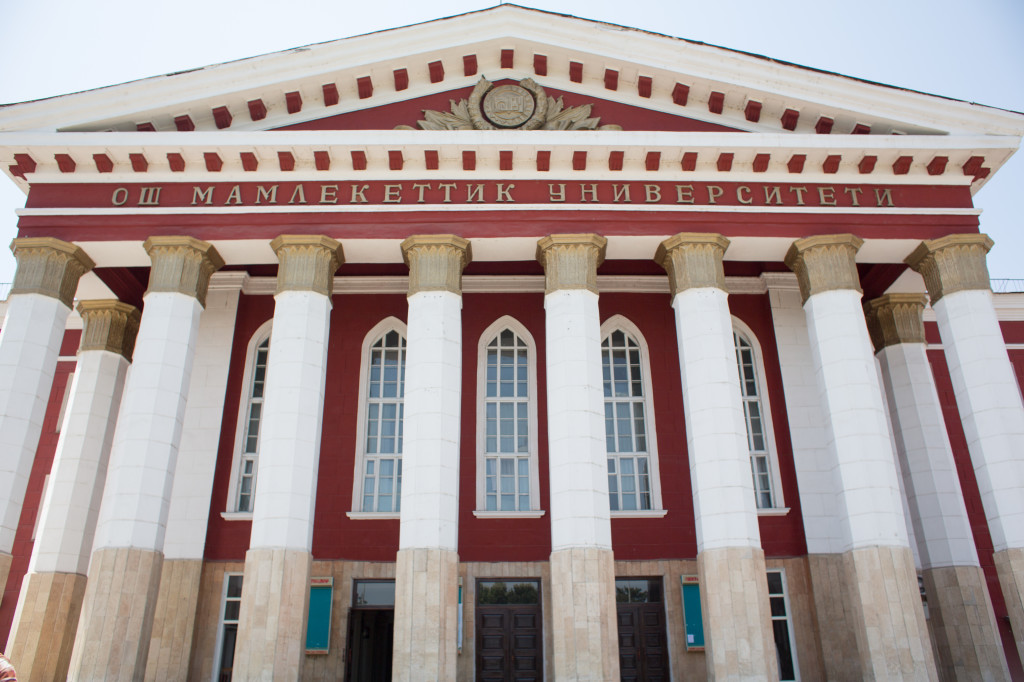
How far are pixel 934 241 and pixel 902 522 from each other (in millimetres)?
6329

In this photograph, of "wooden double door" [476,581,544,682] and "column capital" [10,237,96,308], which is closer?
"column capital" [10,237,96,308]

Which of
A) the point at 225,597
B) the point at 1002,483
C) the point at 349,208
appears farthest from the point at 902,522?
the point at 225,597

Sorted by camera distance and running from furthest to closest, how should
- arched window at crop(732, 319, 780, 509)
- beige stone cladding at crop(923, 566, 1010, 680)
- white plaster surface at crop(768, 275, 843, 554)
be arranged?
arched window at crop(732, 319, 780, 509) < white plaster surface at crop(768, 275, 843, 554) < beige stone cladding at crop(923, 566, 1010, 680)

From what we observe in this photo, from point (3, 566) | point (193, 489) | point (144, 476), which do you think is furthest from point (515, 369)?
point (3, 566)

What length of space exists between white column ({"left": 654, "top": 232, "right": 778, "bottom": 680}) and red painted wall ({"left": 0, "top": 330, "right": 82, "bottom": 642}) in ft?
49.3

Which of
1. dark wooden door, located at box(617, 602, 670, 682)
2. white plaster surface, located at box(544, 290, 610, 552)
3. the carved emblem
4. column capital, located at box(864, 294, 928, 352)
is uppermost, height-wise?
the carved emblem

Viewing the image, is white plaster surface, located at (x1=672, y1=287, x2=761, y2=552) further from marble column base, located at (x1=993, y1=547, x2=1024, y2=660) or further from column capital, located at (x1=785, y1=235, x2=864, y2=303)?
marble column base, located at (x1=993, y1=547, x2=1024, y2=660)

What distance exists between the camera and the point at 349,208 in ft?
58.1

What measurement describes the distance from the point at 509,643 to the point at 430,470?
15.8 feet

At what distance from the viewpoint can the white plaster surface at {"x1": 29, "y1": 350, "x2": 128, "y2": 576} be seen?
1739 cm

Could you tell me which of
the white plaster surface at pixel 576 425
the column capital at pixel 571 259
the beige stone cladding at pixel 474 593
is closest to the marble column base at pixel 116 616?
the beige stone cladding at pixel 474 593

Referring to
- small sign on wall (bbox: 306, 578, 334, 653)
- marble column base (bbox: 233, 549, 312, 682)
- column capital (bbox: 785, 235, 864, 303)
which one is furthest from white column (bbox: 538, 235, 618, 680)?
small sign on wall (bbox: 306, 578, 334, 653)

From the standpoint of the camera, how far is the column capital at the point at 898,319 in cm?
1981

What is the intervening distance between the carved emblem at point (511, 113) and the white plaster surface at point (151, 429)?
6.48 m
